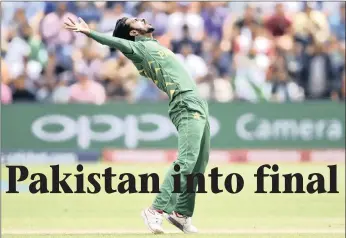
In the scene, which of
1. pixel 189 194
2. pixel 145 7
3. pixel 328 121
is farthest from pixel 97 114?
pixel 189 194

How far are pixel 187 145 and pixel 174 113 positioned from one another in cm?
33

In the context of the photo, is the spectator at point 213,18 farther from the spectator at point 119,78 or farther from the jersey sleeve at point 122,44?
the jersey sleeve at point 122,44

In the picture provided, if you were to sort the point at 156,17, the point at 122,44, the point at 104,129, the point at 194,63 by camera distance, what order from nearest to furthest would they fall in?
the point at 122,44 < the point at 104,129 < the point at 194,63 < the point at 156,17

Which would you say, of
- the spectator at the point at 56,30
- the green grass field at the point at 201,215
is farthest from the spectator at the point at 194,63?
the green grass field at the point at 201,215

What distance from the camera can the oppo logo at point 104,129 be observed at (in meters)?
18.9

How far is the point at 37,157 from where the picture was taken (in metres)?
18.8

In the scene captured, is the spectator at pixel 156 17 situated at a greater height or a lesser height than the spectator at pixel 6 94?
greater

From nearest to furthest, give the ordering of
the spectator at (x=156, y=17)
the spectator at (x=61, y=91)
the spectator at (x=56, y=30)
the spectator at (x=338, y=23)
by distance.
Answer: the spectator at (x=61, y=91)
the spectator at (x=56, y=30)
the spectator at (x=156, y=17)
the spectator at (x=338, y=23)

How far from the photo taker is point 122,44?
349 inches

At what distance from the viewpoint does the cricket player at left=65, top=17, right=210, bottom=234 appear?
9000mm

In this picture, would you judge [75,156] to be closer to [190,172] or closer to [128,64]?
[128,64]

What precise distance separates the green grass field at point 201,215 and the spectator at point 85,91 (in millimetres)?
3940

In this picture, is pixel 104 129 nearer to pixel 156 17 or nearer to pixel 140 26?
pixel 156 17

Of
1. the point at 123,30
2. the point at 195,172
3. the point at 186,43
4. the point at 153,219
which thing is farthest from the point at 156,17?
the point at 153,219
